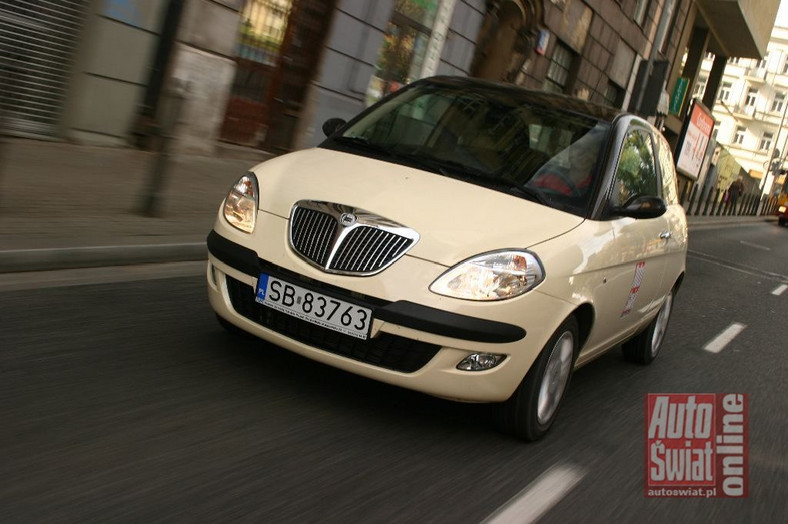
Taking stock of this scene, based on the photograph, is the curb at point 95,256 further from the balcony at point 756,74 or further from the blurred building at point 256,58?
the balcony at point 756,74

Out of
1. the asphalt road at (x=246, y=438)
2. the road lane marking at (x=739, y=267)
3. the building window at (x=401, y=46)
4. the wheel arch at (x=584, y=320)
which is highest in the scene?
the building window at (x=401, y=46)

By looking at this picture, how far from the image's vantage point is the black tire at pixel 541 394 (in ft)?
14.8

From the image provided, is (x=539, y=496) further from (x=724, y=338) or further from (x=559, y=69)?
(x=559, y=69)

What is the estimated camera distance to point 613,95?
3195cm

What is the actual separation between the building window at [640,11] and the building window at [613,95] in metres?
2.06

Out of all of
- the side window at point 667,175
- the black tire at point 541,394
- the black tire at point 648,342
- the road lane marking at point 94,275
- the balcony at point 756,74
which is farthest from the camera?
the balcony at point 756,74

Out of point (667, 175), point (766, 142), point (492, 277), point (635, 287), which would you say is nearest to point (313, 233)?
point (492, 277)

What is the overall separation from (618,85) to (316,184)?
28073 mm

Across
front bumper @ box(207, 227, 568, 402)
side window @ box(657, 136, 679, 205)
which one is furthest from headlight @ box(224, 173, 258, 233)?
side window @ box(657, 136, 679, 205)

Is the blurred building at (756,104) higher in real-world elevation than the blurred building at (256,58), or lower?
higher

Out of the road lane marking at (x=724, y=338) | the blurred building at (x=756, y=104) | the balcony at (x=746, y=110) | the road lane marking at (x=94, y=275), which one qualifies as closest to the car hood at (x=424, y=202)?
the road lane marking at (x=94, y=275)

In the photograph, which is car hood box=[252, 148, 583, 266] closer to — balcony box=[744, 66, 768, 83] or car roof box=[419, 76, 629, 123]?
car roof box=[419, 76, 629, 123]

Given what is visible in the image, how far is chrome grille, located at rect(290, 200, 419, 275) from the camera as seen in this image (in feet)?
13.9

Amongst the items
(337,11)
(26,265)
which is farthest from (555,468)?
(337,11)
